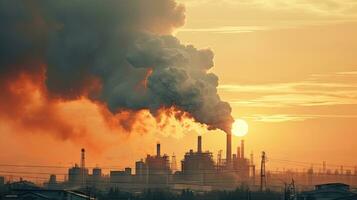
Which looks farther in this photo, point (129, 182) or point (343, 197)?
point (129, 182)

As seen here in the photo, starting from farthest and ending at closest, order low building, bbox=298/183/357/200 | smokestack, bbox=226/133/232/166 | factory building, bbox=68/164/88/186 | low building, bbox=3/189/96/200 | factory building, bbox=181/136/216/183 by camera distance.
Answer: factory building, bbox=68/164/88/186 < factory building, bbox=181/136/216/183 < smokestack, bbox=226/133/232/166 < low building, bbox=298/183/357/200 < low building, bbox=3/189/96/200

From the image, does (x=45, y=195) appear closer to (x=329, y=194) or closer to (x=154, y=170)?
(x=329, y=194)

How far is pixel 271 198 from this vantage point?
420ft

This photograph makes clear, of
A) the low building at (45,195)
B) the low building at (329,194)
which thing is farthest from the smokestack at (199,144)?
the low building at (45,195)

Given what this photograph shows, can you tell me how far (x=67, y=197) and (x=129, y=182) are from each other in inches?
3459

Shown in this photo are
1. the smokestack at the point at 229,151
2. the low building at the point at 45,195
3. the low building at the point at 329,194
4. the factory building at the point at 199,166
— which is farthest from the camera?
the factory building at the point at 199,166

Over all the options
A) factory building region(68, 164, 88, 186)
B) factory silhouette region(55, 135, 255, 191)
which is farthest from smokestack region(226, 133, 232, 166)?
factory building region(68, 164, 88, 186)

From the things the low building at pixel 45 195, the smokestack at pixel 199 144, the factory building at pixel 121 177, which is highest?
the smokestack at pixel 199 144

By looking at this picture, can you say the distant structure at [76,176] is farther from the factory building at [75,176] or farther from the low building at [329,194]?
the low building at [329,194]

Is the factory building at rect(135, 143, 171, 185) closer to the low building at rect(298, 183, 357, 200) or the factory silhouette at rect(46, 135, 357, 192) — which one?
the factory silhouette at rect(46, 135, 357, 192)

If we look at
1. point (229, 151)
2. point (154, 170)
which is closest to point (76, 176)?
point (154, 170)

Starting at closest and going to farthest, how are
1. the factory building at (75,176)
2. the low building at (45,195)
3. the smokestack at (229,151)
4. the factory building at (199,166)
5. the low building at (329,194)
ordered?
the low building at (45,195)
the low building at (329,194)
the smokestack at (229,151)
the factory building at (199,166)
the factory building at (75,176)

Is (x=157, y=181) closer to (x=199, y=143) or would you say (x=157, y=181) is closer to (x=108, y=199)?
(x=199, y=143)

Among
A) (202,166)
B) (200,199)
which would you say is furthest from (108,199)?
(202,166)
